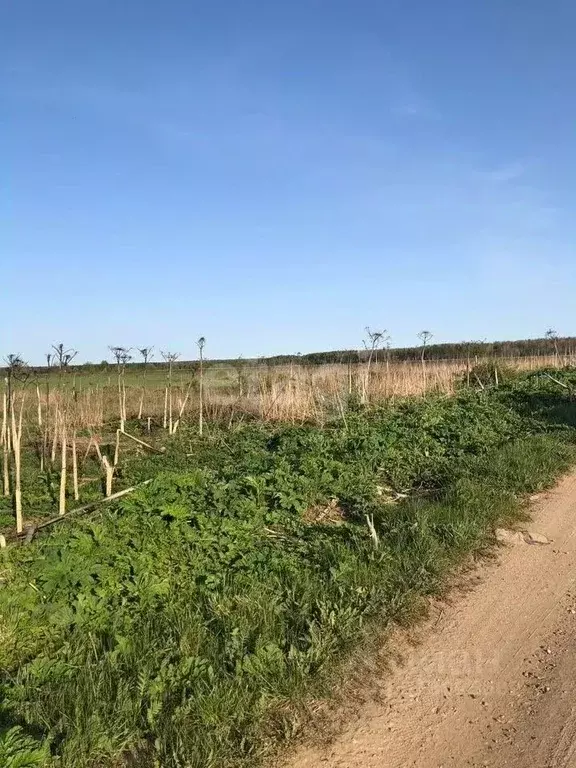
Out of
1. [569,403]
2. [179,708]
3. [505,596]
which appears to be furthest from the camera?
[569,403]

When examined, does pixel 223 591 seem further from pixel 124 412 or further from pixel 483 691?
pixel 124 412

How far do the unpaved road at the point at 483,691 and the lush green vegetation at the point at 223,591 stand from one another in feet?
1.05

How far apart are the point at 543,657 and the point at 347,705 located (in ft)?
4.69

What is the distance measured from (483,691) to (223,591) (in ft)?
6.61

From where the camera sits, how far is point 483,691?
142 inches

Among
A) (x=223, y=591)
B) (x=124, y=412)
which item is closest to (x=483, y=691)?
(x=223, y=591)

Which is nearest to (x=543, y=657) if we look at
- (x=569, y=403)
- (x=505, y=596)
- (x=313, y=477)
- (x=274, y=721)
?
(x=505, y=596)

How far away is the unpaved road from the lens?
10.0 ft

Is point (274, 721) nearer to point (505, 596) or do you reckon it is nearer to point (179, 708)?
point (179, 708)

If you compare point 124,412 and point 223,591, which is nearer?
point 223,591

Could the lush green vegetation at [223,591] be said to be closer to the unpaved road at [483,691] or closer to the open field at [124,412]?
the unpaved road at [483,691]

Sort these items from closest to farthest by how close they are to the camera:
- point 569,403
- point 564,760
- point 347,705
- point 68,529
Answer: point 564,760 → point 347,705 → point 68,529 → point 569,403

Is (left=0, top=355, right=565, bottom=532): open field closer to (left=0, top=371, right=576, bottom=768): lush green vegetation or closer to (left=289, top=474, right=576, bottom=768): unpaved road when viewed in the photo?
(left=0, top=371, right=576, bottom=768): lush green vegetation

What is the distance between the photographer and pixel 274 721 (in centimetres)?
325
